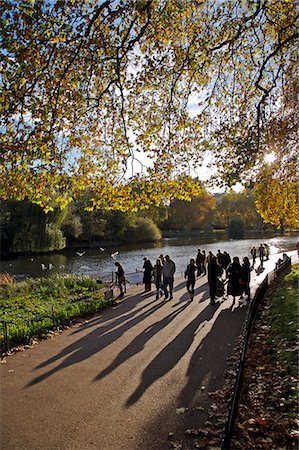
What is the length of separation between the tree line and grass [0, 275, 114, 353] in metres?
3.35

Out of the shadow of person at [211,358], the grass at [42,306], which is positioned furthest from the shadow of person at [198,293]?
the shadow of person at [211,358]

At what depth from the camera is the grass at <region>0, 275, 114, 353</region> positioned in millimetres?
8898

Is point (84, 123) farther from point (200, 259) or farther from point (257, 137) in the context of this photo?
point (200, 259)

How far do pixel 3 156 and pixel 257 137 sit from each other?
5.28 m

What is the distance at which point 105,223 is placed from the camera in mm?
66875

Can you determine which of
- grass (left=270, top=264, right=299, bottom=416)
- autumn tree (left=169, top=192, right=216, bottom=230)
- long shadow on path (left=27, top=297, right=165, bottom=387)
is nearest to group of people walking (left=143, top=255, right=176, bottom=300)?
long shadow on path (left=27, top=297, right=165, bottom=387)

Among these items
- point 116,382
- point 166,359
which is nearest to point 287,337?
point 166,359

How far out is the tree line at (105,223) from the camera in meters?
44.2

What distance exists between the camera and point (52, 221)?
4475 cm

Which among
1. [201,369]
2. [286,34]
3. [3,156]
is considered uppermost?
[286,34]

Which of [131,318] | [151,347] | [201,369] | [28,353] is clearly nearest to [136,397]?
[201,369]

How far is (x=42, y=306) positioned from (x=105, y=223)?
53.5m

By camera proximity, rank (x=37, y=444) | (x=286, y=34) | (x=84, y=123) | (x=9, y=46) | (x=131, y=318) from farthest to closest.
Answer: (x=131, y=318)
(x=84, y=123)
(x=286, y=34)
(x=9, y=46)
(x=37, y=444)

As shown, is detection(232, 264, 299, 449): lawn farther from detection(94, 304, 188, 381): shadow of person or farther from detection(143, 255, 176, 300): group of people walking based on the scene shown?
detection(143, 255, 176, 300): group of people walking
